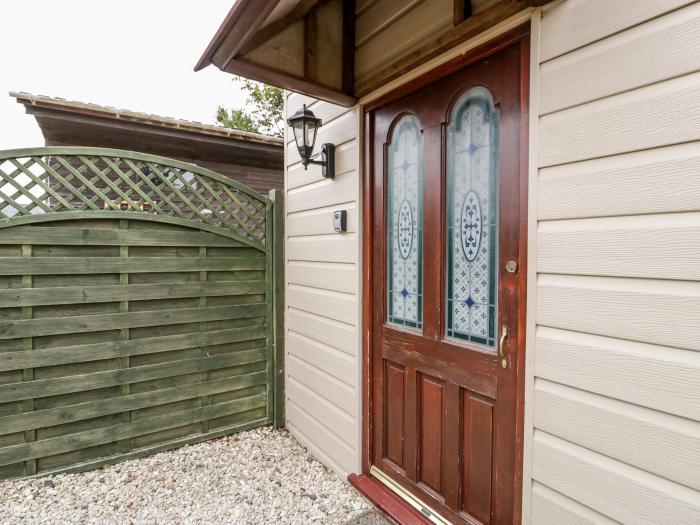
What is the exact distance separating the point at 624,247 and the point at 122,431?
9.55ft

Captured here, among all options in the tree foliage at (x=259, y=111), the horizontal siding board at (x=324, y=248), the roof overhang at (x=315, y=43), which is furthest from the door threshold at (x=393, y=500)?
the tree foliage at (x=259, y=111)

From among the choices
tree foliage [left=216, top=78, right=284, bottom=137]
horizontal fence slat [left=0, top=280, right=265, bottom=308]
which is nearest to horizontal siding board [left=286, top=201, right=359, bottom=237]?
horizontal fence slat [left=0, top=280, right=265, bottom=308]

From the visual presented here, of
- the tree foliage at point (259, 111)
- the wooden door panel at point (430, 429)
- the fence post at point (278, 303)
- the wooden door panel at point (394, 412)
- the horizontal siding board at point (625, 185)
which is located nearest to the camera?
the horizontal siding board at point (625, 185)

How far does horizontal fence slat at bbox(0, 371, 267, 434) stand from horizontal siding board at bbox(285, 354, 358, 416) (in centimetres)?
30

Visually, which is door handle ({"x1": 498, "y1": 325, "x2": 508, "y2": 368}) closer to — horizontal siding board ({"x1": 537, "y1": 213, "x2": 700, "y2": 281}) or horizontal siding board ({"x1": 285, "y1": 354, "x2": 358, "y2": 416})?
horizontal siding board ({"x1": 537, "y1": 213, "x2": 700, "y2": 281})

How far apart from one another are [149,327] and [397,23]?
A: 2.35 m

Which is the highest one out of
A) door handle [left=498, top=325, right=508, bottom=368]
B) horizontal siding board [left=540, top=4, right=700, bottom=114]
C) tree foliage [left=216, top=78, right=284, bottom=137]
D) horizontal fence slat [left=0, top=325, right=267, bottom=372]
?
tree foliage [left=216, top=78, right=284, bottom=137]

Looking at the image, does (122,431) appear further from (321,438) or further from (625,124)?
(625,124)

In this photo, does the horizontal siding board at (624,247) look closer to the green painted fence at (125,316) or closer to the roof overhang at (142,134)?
the green painted fence at (125,316)

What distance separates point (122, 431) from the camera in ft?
8.14

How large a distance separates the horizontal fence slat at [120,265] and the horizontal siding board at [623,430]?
214 cm

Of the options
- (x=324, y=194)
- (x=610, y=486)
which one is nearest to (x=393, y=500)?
(x=610, y=486)

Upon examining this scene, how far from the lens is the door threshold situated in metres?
1.80

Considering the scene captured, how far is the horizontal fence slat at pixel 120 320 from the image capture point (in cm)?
219
